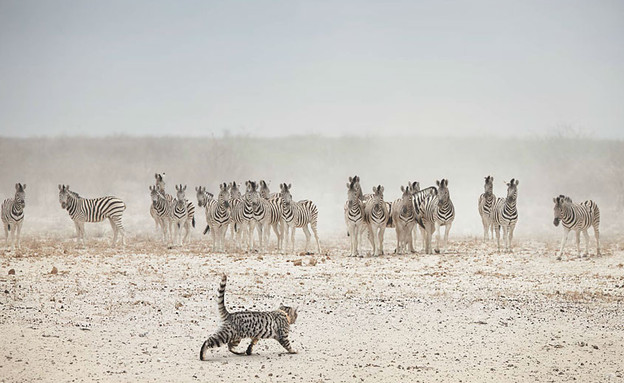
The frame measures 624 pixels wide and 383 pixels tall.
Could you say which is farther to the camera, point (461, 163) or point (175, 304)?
point (461, 163)

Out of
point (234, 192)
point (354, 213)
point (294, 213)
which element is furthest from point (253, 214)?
point (354, 213)

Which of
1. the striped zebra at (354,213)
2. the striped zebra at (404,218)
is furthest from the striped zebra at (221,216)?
the striped zebra at (404,218)

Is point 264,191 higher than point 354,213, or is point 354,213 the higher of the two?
point 264,191

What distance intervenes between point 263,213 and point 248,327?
14104 mm

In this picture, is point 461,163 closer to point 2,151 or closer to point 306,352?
point 2,151

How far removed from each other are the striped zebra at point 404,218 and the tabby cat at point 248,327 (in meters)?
13.2

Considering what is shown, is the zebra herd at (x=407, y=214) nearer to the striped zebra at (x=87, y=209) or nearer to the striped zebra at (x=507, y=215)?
the striped zebra at (x=507, y=215)

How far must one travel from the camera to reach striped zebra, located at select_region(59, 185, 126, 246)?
26.5 metres

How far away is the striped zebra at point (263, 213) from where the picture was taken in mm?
24281

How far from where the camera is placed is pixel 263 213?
2447 centimetres

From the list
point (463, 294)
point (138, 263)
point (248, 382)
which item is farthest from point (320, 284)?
point (248, 382)

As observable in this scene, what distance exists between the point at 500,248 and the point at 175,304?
45.9 feet

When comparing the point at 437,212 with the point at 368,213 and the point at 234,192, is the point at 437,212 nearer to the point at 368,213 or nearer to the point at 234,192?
the point at 368,213

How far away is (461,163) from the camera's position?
74.2 meters
